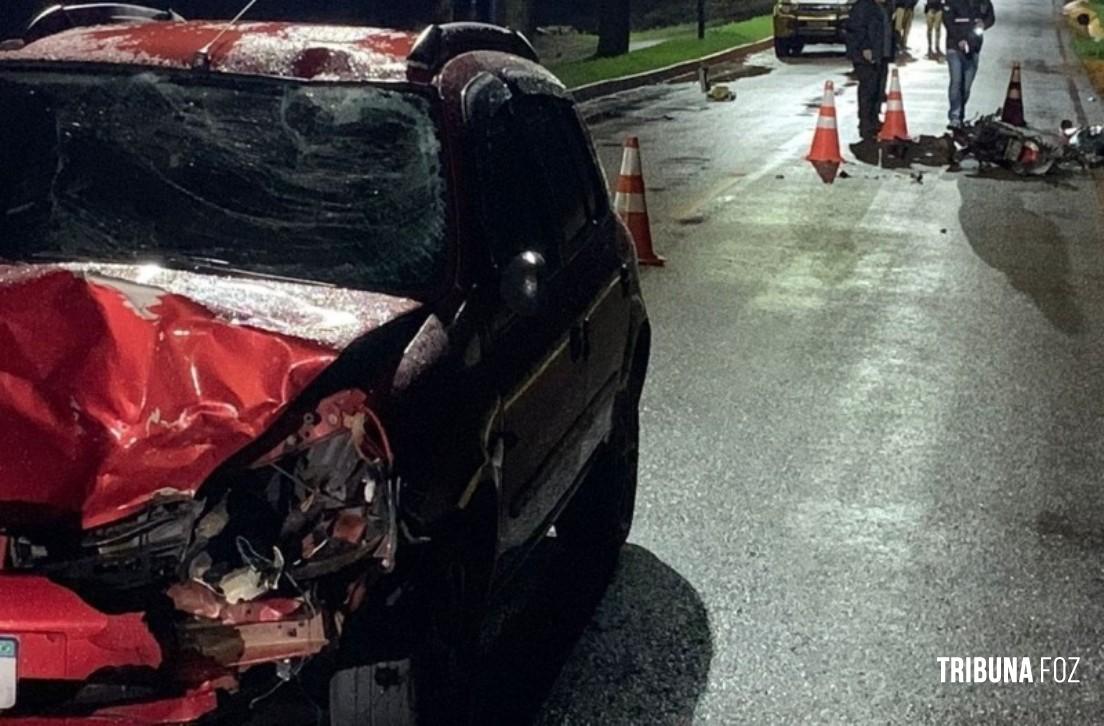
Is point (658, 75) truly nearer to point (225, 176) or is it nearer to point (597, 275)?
point (597, 275)

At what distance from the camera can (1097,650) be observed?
5.09m

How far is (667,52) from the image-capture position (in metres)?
33.8

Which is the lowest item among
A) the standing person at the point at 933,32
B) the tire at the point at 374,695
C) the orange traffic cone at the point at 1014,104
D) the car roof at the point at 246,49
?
the standing person at the point at 933,32

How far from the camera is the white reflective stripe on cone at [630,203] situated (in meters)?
11.2

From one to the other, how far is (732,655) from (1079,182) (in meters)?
12.9

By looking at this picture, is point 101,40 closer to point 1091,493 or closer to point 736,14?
point 1091,493

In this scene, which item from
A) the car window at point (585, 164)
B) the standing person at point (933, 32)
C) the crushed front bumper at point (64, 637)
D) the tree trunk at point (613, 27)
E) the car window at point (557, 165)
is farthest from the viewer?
the standing person at point (933, 32)

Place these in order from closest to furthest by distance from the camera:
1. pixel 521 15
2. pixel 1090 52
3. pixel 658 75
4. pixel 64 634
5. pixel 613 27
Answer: pixel 64 634
pixel 521 15
pixel 658 75
pixel 613 27
pixel 1090 52

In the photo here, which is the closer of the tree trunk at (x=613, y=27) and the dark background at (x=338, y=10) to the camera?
the dark background at (x=338, y=10)

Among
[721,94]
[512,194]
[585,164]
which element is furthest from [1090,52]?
[512,194]

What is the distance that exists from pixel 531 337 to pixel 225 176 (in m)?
0.96

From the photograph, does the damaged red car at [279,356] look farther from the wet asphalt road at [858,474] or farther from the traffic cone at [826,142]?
the traffic cone at [826,142]

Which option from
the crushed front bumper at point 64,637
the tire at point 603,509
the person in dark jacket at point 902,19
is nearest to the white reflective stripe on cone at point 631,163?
the tire at point 603,509

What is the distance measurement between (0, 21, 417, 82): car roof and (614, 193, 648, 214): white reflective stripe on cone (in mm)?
6256
